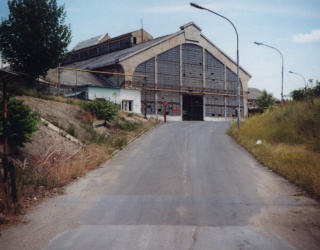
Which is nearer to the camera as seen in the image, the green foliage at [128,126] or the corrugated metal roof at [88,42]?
the green foliage at [128,126]

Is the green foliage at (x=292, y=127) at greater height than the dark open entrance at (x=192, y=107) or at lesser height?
lesser

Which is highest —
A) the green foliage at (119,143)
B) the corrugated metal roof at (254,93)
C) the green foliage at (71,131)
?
A: the corrugated metal roof at (254,93)

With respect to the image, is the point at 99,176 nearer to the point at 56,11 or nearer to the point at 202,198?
the point at 202,198

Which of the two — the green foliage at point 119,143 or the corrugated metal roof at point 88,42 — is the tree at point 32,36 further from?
the corrugated metal roof at point 88,42

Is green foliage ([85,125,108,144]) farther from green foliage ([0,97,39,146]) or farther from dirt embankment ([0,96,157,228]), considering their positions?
green foliage ([0,97,39,146])

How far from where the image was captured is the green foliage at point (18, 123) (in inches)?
350

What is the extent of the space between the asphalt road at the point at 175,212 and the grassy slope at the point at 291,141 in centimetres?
50

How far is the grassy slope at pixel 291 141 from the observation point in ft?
29.7

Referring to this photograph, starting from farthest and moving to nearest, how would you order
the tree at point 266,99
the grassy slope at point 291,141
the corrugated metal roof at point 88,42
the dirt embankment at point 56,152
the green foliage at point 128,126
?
the corrugated metal roof at point 88,42 < the tree at point 266,99 < the green foliage at point 128,126 < the grassy slope at point 291,141 < the dirt embankment at point 56,152

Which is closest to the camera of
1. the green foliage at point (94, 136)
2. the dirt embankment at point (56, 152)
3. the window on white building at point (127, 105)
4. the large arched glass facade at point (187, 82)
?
the dirt embankment at point (56, 152)

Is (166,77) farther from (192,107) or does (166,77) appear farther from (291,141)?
(291,141)

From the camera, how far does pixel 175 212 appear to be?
6.53m

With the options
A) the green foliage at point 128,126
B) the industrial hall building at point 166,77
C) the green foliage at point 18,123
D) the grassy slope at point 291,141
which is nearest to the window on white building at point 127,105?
the industrial hall building at point 166,77

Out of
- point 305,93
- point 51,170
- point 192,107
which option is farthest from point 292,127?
point 192,107
